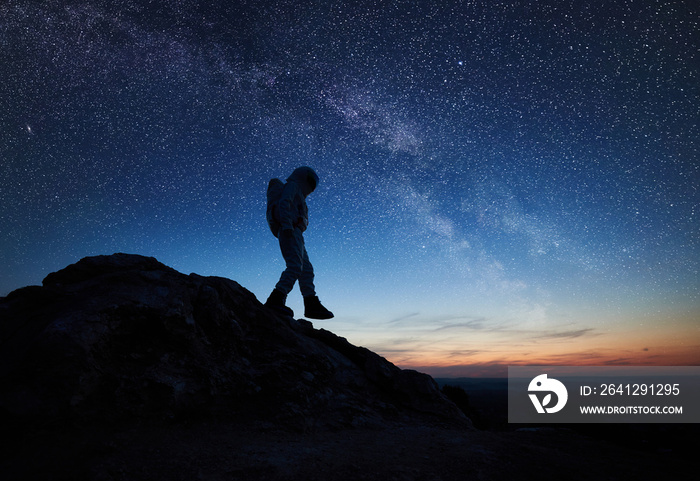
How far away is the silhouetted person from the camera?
23.0 ft

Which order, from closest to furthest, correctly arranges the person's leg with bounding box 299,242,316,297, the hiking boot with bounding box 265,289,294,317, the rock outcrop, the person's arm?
the rock outcrop < the hiking boot with bounding box 265,289,294,317 < the person's arm < the person's leg with bounding box 299,242,316,297

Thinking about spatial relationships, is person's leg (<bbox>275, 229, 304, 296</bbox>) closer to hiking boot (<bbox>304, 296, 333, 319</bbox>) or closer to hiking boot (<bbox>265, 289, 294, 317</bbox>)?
hiking boot (<bbox>265, 289, 294, 317</bbox>)

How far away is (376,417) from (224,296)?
3.31 m

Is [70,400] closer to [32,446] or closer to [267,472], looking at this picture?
[32,446]

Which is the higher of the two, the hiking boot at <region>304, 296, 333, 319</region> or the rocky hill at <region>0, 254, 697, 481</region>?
the hiking boot at <region>304, 296, 333, 319</region>

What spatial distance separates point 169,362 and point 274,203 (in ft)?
12.9

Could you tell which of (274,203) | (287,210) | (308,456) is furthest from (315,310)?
(308,456)

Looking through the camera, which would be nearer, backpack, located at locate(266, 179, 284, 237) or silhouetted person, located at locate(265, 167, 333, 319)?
silhouetted person, located at locate(265, 167, 333, 319)

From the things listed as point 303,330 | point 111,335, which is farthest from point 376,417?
point 111,335

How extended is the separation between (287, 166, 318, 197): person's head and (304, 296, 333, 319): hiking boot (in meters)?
2.45

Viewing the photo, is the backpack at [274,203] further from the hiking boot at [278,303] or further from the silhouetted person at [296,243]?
the hiking boot at [278,303]

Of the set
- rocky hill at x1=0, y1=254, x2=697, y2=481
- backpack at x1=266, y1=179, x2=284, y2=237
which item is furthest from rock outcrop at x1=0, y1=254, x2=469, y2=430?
backpack at x1=266, y1=179, x2=284, y2=237

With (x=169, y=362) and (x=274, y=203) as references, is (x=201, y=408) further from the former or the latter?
(x=274, y=203)

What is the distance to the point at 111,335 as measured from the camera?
3.98 metres
